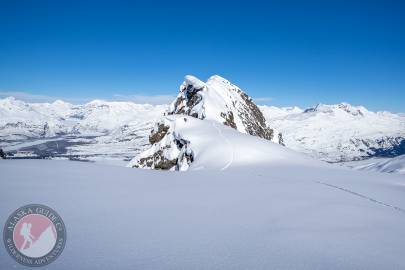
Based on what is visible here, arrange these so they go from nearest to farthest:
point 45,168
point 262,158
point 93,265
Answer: point 93,265
point 45,168
point 262,158

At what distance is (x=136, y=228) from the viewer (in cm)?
859

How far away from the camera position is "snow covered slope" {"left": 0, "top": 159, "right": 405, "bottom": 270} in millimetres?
6742

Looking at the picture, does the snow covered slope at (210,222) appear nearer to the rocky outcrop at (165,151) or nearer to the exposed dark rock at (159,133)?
the rocky outcrop at (165,151)

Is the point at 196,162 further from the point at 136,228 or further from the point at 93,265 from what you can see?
Answer: the point at 93,265

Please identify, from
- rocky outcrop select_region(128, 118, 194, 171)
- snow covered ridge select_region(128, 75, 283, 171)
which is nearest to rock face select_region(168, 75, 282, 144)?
snow covered ridge select_region(128, 75, 283, 171)

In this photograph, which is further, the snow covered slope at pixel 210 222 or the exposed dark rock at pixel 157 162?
the exposed dark rock at pixel 157 162

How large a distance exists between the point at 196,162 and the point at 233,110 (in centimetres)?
4315

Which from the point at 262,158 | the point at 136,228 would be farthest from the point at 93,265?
the point at 262,158

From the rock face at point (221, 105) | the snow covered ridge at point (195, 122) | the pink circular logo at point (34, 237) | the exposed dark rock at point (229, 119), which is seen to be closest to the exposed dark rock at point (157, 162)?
the snow covered ridge at point (195, 122)

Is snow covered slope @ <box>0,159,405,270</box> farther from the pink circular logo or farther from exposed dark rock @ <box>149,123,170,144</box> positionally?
exposed dark rock @ <box>149,123,170,144</box>

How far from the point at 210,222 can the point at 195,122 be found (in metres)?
45.3

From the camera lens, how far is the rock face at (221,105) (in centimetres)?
6900

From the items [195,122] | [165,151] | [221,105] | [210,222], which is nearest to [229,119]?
[221,105]

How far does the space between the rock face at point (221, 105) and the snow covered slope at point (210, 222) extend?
169ft
